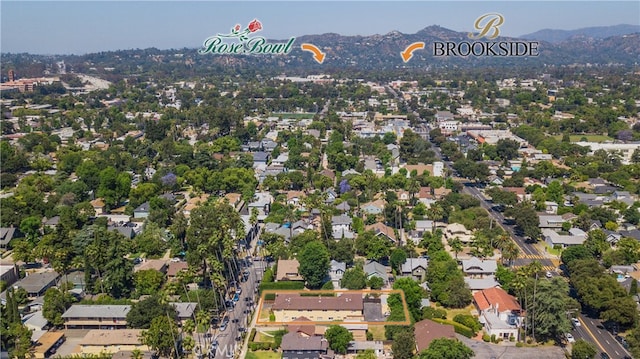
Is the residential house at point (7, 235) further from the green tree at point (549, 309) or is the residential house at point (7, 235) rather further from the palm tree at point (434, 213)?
the green tree at point (549, 309)

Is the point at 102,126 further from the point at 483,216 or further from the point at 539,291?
the point at 539,291

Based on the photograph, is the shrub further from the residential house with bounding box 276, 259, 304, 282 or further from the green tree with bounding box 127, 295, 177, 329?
the green tree with bounding box 127, 295, 177, 329

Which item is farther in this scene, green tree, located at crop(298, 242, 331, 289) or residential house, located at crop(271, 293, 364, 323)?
green tree, located at crop(298, 242, 331, 289)

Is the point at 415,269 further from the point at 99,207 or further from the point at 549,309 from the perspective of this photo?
the point at 99,207

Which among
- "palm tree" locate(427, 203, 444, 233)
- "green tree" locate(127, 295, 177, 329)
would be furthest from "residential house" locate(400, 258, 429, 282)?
"green tree" locate(127, 295, 177, 329)

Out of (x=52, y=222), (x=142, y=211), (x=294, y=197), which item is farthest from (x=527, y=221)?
(x=52, y=222)

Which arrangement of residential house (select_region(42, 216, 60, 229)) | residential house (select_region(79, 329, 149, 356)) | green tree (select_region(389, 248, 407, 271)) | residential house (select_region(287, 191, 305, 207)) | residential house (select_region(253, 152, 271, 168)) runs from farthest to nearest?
residential house (select_region(253, 152, 271, 168)) < residential house (select_region(287, 191, 305, 207)) < residential house (select_region(42, 216, 60, 229)) < green tree (select_region(389, 248, 407, 271)) < residential house (select_region(79, 329, 149, 356))

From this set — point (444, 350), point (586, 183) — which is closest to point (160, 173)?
point (444, 350)
